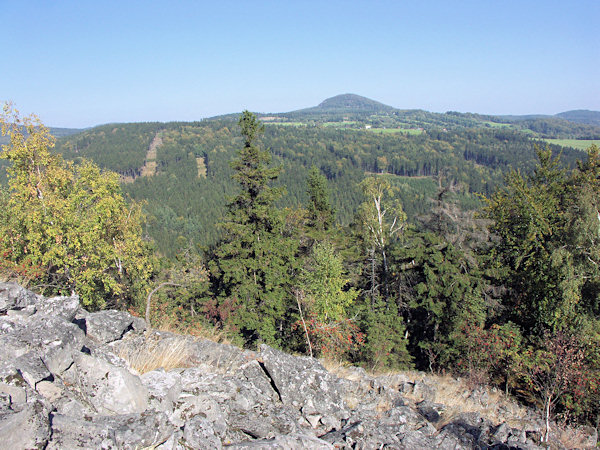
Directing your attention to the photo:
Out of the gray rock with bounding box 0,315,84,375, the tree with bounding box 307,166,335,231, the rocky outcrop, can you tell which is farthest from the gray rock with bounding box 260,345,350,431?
the tree with bounding box 307,166,335,231

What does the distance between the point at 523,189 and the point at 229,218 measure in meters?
19.6

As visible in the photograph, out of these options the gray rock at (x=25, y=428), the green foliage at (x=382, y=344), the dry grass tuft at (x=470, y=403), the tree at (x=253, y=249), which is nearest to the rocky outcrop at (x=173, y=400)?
the gray rock at (x=25, y=428)

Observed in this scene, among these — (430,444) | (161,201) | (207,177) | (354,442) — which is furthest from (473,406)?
(207,177)

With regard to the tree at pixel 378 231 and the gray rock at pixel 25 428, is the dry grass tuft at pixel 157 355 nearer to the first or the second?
the gray rock at pixel 25 428

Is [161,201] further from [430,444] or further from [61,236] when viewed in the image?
[430,444]

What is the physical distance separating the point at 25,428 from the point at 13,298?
4.72 m

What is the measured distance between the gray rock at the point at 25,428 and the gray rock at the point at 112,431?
0.45 ft

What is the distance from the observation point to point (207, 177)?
655 ft

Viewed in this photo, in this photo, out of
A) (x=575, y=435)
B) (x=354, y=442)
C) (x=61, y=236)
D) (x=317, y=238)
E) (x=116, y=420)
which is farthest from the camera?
(x=317, y=238)

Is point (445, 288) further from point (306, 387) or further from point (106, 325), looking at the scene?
point (106, 325)

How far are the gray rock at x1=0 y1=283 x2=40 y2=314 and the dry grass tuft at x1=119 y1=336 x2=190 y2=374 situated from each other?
236cm

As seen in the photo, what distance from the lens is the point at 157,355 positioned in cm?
680

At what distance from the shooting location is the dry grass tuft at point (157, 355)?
21.1ft

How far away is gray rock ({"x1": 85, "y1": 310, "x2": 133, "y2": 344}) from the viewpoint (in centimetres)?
737
